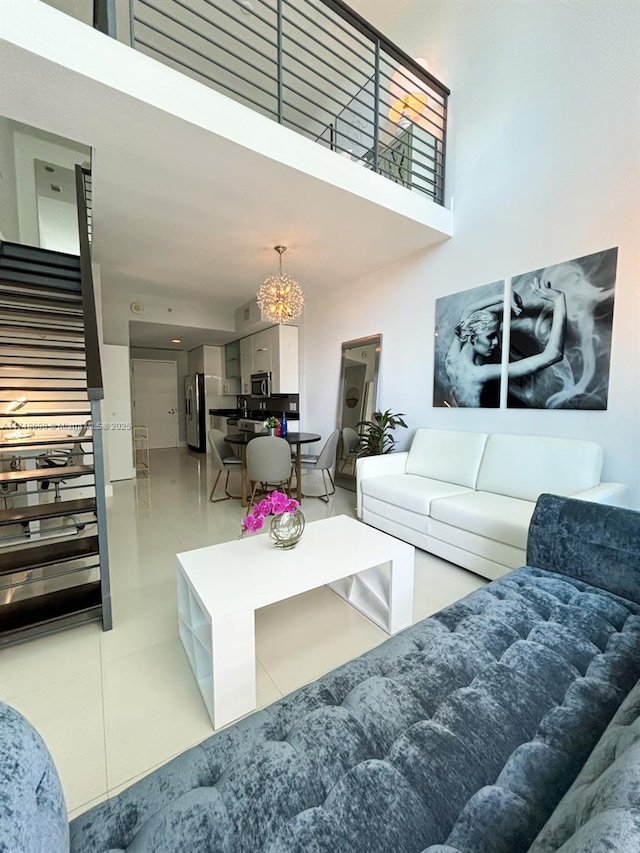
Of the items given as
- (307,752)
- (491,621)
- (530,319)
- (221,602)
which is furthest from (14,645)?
(530,319)

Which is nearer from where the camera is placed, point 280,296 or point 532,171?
point 532,171

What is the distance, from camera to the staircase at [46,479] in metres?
1.87

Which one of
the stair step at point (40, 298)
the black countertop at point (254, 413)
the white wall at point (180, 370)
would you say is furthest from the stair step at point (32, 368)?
the white wall at point (180, 370)

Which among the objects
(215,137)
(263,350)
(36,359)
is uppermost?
(215,137)

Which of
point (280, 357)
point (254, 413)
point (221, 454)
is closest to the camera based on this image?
point (221, 454)

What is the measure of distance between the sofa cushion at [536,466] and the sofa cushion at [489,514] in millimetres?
113

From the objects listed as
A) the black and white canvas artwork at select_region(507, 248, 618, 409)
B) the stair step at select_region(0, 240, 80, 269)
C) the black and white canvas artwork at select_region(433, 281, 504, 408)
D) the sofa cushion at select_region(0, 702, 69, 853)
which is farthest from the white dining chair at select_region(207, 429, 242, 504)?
the sofa cushion at select_region(0, 702, 69, 853)

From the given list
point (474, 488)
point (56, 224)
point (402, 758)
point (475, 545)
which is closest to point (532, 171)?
point (474, 488)

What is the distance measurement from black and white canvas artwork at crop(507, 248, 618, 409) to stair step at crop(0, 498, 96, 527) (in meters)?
3.33

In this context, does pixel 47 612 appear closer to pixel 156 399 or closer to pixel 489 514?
pixel 489 514

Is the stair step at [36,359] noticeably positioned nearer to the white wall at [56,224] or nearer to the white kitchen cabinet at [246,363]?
the white wall at [56,224]

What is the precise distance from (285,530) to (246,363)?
17.9ft

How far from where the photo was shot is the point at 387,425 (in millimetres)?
4297

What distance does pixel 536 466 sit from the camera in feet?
8.87
